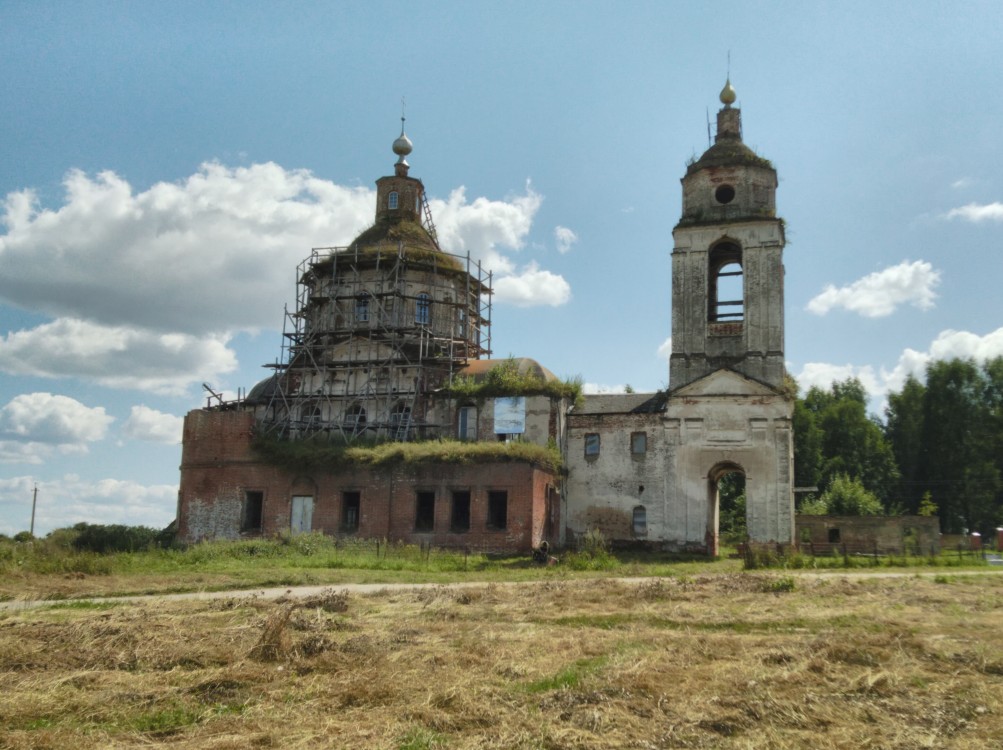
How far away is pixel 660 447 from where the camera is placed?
31812 millimetres

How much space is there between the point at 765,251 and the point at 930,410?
26.1 meters

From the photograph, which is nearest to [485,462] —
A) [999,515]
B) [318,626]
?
[318,626]

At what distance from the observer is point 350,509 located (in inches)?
1252

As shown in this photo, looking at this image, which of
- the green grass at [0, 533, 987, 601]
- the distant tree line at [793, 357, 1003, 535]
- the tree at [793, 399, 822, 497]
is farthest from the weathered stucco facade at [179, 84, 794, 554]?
the tree at [793, 399, 822, 497]

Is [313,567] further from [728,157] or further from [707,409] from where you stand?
[728,157]

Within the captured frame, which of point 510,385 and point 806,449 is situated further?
point 806,449

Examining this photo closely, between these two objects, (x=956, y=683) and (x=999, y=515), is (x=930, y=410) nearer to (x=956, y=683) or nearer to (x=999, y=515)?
(x=999, y=515)

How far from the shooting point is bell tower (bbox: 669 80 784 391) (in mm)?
31609

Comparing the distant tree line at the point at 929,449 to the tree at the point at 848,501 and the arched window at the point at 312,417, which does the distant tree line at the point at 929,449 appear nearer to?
the tree at the point at 848,501

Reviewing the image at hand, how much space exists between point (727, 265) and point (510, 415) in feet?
32.5

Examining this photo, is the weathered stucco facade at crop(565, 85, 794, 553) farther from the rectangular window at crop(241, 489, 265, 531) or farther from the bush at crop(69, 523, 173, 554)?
the bush at crop(69, 523, 173, 554)

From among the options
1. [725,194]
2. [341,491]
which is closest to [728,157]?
[725,194]

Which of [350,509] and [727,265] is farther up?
[727,265]

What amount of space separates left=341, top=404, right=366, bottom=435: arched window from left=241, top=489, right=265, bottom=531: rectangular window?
412 cm
